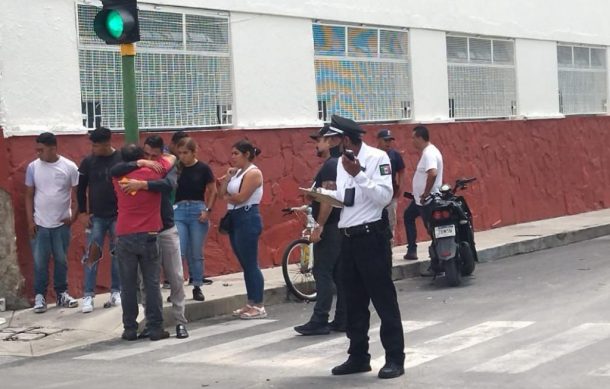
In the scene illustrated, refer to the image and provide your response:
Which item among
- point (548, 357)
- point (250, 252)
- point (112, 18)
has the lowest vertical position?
point (548, 357)

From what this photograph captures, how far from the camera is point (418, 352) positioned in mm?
9000

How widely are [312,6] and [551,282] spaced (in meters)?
5.52

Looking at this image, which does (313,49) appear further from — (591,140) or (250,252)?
(591,140)

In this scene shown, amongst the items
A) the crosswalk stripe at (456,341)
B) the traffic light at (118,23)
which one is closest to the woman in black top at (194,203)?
the traffic light at (118,23)

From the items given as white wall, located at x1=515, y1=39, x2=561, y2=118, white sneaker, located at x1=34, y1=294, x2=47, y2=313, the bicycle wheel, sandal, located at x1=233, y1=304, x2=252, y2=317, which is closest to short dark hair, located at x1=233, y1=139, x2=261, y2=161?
sandal, located at x1=233, y1=304, x2=252, y2=317

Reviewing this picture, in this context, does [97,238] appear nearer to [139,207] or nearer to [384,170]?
[139,207]

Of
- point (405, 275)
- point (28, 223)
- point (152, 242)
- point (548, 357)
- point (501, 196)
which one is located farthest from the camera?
point (501, 196)

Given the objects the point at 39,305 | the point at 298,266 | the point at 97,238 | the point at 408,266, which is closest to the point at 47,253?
the point at 39,305

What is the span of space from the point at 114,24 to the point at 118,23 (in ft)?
0.20

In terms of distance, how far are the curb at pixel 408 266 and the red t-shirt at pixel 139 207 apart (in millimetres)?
1422

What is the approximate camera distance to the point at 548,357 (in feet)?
27.8

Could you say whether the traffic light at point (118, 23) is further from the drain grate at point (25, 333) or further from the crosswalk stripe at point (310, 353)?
the crosswalk stripe at point (310, 353)

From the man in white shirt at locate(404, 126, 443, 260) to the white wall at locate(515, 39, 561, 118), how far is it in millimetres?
6652

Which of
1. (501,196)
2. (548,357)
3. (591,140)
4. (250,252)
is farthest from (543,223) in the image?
(548,357)
